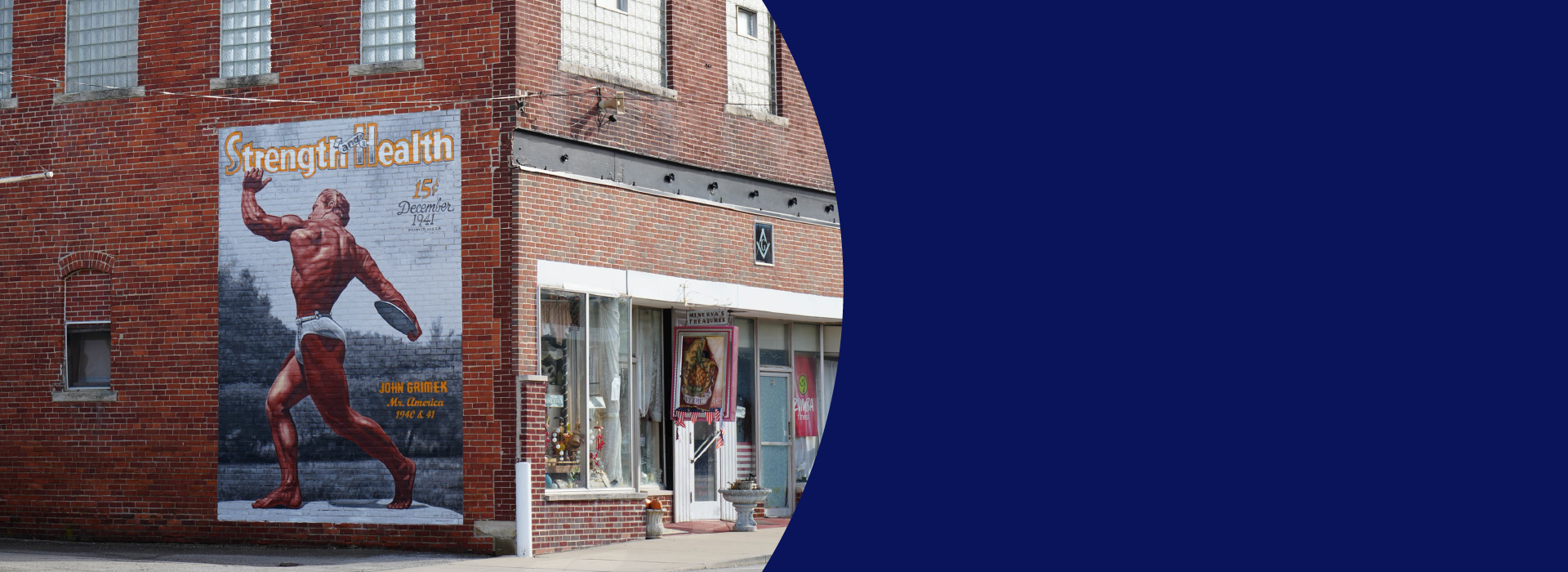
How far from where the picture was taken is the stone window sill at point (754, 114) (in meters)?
20.0

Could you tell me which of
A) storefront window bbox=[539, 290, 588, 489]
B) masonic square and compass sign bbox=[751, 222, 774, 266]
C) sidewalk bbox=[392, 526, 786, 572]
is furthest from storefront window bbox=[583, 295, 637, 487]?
masonic square and compass sign bbox=[751, 222, 774, 266]

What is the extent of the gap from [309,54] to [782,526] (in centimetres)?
868

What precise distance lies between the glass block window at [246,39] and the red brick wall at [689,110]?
310cm

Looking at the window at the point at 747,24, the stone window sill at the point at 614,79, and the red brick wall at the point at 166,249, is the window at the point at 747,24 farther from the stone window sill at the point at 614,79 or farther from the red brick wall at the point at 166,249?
the red brick wall at the point at 166,249

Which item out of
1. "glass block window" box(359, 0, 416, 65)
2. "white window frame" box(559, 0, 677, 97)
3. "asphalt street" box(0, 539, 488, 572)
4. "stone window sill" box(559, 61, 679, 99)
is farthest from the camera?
"white window frame" box(559, 0, 677, 97)

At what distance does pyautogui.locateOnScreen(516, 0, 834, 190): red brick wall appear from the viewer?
16.3m

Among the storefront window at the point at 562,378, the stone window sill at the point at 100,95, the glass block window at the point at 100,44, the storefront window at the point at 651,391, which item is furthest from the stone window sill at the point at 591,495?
the glass block window at the point at 100,44

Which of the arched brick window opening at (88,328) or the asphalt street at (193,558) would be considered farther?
the arched brick window opening at (88,328)

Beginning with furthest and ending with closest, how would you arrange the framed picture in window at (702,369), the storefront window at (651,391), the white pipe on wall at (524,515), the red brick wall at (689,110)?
the framed picture in window at (702,369), the storefront window at (651,391), the red brick wall at (689,110), the white pipe on wall at (524,515)

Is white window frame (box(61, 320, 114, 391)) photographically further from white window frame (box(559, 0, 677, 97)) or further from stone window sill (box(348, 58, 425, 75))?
white window frame (box(559, 0, 677, 97))

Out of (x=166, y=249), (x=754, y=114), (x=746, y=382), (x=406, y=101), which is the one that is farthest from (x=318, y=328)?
(x=754, y=114)

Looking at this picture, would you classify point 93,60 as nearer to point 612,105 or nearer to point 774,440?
point 612,105

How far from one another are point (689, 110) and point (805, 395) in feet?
17.4

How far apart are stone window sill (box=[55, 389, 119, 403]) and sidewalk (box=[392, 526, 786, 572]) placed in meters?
5.25
